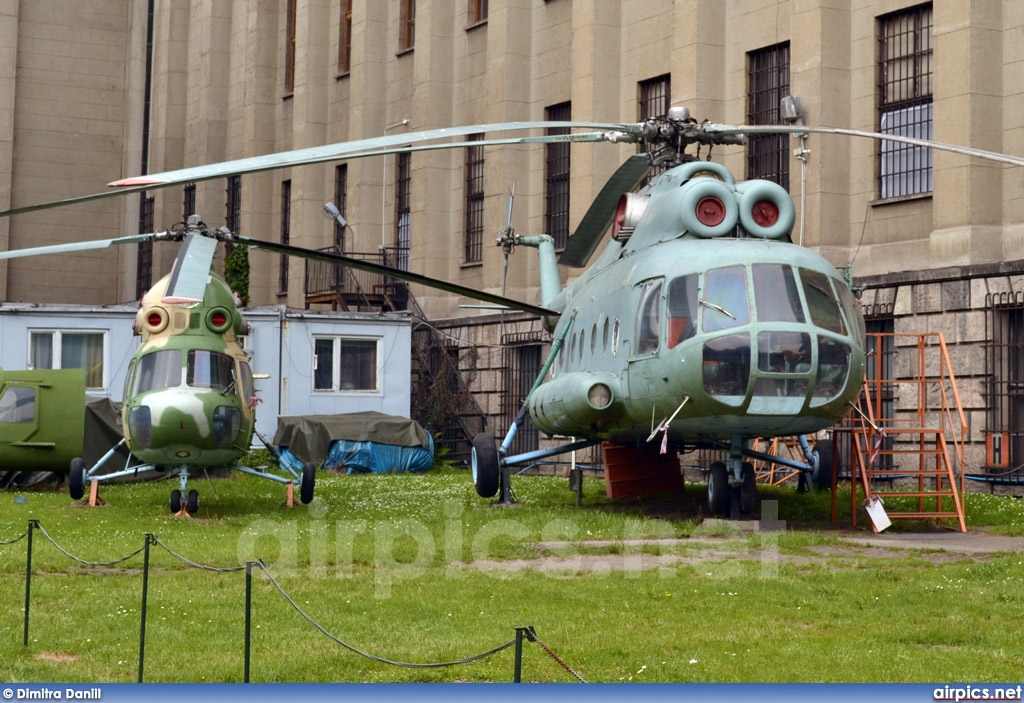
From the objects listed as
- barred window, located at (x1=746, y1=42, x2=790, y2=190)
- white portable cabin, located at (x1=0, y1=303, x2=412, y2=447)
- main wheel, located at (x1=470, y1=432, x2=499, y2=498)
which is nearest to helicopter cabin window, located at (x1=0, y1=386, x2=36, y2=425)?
white portable cabin, located at (x1=0, y1=303, x2=412, y2=447)

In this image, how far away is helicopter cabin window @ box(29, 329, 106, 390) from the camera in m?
33.1

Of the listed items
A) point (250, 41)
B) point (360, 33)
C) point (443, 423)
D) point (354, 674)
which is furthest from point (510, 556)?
point (250, 41)

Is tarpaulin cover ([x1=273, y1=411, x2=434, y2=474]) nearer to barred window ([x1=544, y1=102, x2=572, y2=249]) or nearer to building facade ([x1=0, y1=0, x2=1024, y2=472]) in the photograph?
building facade ([x1=0, y1=0, x2=1024, y2=472])

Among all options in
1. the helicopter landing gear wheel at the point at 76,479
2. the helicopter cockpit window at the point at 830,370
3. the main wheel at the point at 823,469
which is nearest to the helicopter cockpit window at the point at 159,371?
the helicopter landing gear wheel at the point at 76,479

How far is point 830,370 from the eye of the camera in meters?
16.3

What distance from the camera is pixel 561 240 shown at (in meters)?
36.3

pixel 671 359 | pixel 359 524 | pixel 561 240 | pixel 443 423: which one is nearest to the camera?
pixel 671 359

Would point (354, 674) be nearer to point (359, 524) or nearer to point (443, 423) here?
point (359, 524)

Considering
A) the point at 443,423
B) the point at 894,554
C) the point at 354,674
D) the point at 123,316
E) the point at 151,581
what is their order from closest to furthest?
the point at 354,674 → the point at 151,581 → the point at 894,554 → the point at 123,316 → the point at 443,423

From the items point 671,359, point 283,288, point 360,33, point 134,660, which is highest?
point 360,33

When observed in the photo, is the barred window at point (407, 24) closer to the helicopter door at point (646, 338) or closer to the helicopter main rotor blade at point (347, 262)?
the helicopter main rotor blade at point (347, 262)

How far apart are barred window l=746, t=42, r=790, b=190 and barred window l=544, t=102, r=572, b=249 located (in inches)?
258

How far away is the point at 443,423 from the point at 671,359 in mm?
22226

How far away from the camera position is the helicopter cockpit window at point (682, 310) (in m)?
16.7
